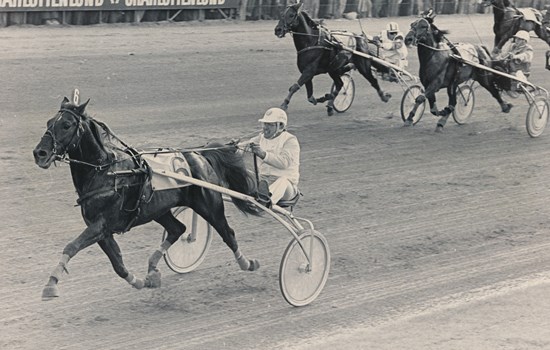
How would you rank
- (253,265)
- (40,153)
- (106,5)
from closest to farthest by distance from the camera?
(40,153) → (253,265) → (106,5)

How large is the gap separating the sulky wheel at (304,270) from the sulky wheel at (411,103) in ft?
25.0

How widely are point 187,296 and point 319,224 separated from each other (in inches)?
96.2

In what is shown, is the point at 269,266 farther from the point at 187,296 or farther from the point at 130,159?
the point at 130,159

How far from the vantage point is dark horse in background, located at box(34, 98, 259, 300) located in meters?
6.72

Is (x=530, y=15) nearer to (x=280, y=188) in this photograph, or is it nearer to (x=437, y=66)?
(x=437, y=66)

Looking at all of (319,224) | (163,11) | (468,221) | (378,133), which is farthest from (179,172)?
(163,11)

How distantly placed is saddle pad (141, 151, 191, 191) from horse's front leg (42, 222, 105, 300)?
0.55 m

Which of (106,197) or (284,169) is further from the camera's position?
(284,169)

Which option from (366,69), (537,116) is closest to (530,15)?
(366,69)

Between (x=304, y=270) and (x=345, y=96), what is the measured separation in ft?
28.3

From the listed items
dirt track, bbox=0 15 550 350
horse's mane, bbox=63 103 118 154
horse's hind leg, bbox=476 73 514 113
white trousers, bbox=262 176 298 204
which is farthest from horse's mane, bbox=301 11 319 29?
horse's mane, bbox=63 103 118 154

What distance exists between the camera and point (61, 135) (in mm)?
6660

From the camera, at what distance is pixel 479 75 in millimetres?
14984

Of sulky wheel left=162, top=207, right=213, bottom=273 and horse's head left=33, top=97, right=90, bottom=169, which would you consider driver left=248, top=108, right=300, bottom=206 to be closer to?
sulky wheel left=162, top=207, right=213, bottom=273
